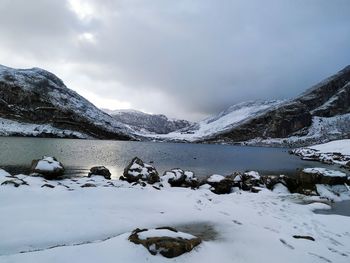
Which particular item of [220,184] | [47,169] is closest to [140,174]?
[220,184]

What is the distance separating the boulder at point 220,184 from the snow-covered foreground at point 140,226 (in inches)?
292

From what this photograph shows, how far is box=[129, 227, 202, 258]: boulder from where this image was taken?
9852 mm

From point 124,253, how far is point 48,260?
2.21m

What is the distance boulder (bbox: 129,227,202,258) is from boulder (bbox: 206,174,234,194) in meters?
19.7

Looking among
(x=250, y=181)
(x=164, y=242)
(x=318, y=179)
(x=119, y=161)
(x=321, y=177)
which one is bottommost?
(x=119, y=161)

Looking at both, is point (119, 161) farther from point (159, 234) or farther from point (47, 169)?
point (159, 234)

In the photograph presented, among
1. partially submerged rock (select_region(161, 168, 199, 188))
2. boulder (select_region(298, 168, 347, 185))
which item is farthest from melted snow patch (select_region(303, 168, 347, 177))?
partially submerged rock (select_region(161, 168, 199, 188))

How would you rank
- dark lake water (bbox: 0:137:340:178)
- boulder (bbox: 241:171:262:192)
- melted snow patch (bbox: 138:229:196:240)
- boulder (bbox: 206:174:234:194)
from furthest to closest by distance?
dark lake water (bbox: 0:137:340:178) → boulder (bbox: 241:171:262:192) → boulder (bbox: 206:174:234:194) → melted snow patch (bbox: 138:229:196:240)

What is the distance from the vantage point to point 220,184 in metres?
31.2

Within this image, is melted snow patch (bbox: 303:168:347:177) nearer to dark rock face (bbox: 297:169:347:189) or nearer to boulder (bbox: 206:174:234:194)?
dark rock face (bbox: 297:169:347:189)

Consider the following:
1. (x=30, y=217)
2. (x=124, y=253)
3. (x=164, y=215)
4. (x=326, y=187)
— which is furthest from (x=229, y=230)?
(x=326, y=187)

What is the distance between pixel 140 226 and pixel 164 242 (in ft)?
14.2

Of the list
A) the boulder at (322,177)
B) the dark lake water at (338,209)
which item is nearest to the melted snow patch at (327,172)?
the boulder at (322,177)

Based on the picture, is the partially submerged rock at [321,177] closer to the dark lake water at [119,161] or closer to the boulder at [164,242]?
the dark lake water at [119,161]
